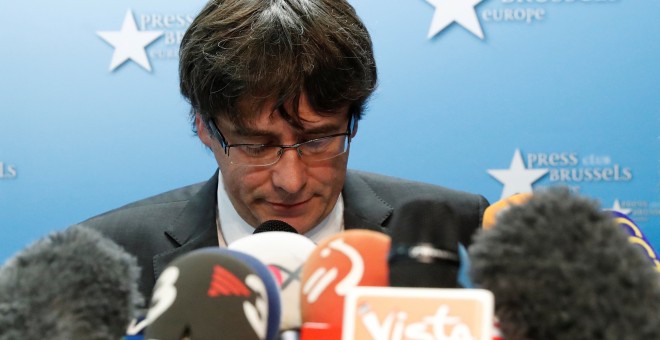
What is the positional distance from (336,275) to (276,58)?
73 cm

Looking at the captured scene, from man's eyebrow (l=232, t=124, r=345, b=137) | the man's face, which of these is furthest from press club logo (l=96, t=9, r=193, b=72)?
man's eyebrow (l=232, t=124, r=345, b=137)

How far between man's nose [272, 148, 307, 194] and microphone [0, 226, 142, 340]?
73 cm

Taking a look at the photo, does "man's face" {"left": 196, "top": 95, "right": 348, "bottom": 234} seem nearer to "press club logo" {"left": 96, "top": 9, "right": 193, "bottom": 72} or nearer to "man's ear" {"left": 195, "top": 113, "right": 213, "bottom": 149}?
"man's ear" {"left": 195, "top": 113, "right": 213, "bottom": 149}

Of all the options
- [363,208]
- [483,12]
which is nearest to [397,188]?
[363,208]

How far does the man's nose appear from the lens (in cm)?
117

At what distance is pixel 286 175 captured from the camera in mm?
1168

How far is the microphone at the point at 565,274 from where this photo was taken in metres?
0.32

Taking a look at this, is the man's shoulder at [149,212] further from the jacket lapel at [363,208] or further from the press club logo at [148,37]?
the press club logo at [148,37]

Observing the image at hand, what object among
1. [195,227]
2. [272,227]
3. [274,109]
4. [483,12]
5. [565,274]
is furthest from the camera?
[483,12]

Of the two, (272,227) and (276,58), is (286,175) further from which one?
(272,227)

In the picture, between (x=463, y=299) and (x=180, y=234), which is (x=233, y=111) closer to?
(x=180, y=234)

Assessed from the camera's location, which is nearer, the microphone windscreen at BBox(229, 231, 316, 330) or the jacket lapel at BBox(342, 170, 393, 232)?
the microphone windscreen at BBox(229, 231, 316, 330)

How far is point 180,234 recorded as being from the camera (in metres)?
1.33

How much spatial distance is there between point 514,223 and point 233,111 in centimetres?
84
